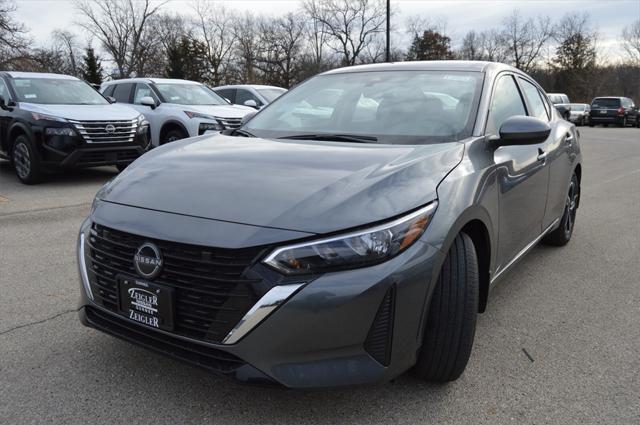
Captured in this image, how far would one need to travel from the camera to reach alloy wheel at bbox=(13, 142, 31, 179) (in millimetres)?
7816

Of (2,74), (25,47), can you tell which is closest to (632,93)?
(25,47)

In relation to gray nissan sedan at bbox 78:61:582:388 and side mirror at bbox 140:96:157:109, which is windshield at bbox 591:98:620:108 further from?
gray nissan sedan at bbox 78:61:582:388

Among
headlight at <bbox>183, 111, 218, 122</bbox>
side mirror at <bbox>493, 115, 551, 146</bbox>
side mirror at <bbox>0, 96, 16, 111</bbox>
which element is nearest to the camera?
side mirror at <bbox>493, 115, 551, 146</bbox>

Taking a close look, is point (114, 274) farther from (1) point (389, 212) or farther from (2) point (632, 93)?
(2) point (632, 93)

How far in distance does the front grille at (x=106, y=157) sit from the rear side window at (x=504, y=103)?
626cm

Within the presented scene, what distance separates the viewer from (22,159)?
26.0 feet

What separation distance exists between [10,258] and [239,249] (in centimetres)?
334

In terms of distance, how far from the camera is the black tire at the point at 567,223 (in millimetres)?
4672

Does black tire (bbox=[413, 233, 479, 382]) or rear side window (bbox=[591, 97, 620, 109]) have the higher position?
rear side window (bbox=[591, 97, 620, 109])

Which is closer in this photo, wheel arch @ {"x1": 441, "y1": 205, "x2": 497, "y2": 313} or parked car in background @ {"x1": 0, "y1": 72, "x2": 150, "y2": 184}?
wheel arch @ {"x1": 441, "y1": 205, "x2": 497, "y2": 313}

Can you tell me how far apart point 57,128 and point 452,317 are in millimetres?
7119

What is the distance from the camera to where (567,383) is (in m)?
2.50

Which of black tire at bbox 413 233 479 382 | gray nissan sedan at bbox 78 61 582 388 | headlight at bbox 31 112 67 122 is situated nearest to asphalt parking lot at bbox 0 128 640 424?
black tire at bbox 413 233 479 382

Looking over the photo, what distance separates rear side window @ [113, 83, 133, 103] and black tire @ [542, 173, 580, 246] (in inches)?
349
